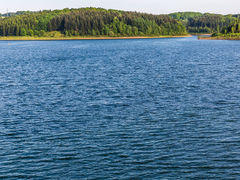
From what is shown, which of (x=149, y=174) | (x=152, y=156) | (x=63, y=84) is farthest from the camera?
(x=63, y=84)

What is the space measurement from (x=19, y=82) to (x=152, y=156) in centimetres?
4460

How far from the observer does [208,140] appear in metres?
28.4

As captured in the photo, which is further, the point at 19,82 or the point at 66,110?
the point at 19,82

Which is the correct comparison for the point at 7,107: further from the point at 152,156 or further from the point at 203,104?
the point at 203,104

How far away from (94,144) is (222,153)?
11.6m

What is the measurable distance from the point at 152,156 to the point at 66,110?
17.7 meters

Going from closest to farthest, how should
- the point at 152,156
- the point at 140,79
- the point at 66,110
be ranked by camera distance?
1. the point at 152,156
2. the point at 66,110
3. the point at 140,79

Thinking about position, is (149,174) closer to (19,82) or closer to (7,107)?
(7,107)

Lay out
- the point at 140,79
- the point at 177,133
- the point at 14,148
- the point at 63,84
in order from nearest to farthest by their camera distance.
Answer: the point at 14,148, the point at 177,133, the point at 63,84, the point at 140,79

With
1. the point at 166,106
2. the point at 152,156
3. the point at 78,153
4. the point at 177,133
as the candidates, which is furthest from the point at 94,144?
the point at 166,106

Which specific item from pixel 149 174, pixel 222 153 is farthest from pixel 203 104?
pixel 149 174

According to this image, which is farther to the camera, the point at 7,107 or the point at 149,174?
the point at 7,107

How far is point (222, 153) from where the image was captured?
25.4 meters

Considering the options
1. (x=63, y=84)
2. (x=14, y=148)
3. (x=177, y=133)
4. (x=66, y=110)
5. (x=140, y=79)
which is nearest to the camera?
(x=14, y=148)
